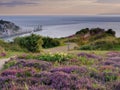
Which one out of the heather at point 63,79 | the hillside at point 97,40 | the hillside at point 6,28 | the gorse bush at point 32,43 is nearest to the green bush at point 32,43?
the gorse bush at point 32,43

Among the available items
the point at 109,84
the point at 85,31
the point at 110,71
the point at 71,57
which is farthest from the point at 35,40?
the point at 85,31

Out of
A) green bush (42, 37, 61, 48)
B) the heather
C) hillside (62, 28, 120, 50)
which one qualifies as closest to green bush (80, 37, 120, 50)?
hillside (62, 28, 120, 50)

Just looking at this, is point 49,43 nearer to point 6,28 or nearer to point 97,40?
point 97,40

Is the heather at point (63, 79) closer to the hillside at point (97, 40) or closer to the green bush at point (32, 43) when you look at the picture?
the green bush at point (32, 43)

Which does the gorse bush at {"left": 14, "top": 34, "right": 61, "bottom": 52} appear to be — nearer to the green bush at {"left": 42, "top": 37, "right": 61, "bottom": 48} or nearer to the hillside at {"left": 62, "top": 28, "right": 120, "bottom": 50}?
the hillside at {"left": 62, "top": 28, "right": 120, "bottom": 50}

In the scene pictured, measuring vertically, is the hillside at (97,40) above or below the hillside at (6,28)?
above

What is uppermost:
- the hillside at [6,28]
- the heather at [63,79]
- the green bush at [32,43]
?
the heather at [63,79]

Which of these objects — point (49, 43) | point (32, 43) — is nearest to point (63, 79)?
point (32, 43)

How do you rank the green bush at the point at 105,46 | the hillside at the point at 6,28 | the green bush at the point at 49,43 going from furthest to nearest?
the hillside at the point at 6,28 → the green bush at the point at 49,43 → the green bush at the point at 105,46

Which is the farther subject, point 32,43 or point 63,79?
point 32,43

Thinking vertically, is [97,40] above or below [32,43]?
below

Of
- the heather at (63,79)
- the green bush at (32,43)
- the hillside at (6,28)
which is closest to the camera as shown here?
the heather at (63,79)

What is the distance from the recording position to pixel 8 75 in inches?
444

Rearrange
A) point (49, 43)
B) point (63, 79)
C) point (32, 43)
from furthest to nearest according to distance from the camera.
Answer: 1. point (49, 43)
2. point (32, 43)
3. point (63, 79)
